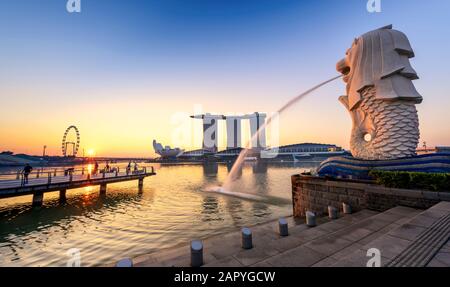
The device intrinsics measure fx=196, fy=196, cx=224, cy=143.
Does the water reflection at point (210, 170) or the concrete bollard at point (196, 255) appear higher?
the concrete bollard at point (196, 255)

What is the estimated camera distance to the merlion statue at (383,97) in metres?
14.1

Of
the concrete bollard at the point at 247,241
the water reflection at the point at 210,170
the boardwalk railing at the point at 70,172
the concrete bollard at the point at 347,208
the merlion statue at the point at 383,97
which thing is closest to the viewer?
the concrete bollard at the point at 247,241

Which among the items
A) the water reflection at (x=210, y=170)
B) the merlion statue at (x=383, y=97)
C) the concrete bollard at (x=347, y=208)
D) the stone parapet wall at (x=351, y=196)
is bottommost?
the water reflection at (x=210, y=170)

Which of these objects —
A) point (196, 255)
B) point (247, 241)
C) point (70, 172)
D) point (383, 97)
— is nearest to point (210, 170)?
point (70, 172)

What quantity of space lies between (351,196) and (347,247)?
735cm

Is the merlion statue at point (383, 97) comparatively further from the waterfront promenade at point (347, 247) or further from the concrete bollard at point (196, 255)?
the concrete bollard at point (196, 255)

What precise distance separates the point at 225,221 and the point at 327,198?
7536 millimetres

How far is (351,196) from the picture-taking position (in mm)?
12461

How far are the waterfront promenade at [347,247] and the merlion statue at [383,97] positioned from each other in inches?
267

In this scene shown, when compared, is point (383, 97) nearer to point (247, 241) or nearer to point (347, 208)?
point (347, 208)

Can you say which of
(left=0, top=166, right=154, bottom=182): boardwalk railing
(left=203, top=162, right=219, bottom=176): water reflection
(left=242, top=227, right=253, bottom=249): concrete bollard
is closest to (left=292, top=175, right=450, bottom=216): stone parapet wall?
(left=242, top=227, right=253, bottom=249): concrete bollard

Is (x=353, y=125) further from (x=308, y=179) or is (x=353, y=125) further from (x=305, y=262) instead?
(x=305, y=262)

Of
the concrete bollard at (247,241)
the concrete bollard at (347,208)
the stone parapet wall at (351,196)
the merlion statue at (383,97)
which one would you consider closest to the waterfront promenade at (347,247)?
the concrete bollard at (247,241)

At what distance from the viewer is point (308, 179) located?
15602 mm
